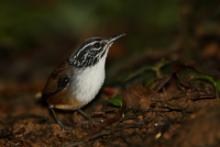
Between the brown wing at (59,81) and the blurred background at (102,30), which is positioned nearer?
the brown wing at (59,81)

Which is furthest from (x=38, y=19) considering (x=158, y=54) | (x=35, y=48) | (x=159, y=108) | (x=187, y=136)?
(x=187, y=136)

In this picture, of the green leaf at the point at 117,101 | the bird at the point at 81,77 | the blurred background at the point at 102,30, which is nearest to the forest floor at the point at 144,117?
the green leaf at the point at 117,101

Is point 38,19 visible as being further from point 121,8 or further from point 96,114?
point 96,114

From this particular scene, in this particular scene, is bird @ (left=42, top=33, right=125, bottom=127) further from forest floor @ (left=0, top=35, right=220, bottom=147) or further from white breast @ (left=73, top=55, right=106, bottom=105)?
forest floor @ (left=0, top=35, right=220, bottom=147)

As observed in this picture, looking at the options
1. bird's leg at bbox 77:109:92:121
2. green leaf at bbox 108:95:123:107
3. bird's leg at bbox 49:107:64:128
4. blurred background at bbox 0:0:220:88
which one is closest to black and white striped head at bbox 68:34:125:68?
green leaf at bbox 108:95:123:107

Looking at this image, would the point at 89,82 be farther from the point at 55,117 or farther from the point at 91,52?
the point at 55,117

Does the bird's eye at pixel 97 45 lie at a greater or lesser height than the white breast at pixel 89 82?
greater

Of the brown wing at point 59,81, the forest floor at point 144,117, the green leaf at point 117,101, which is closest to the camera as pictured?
the forest floor at point 144,117

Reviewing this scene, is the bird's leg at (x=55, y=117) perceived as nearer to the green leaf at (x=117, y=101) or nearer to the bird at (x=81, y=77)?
the bird at (x=81, y=77)
